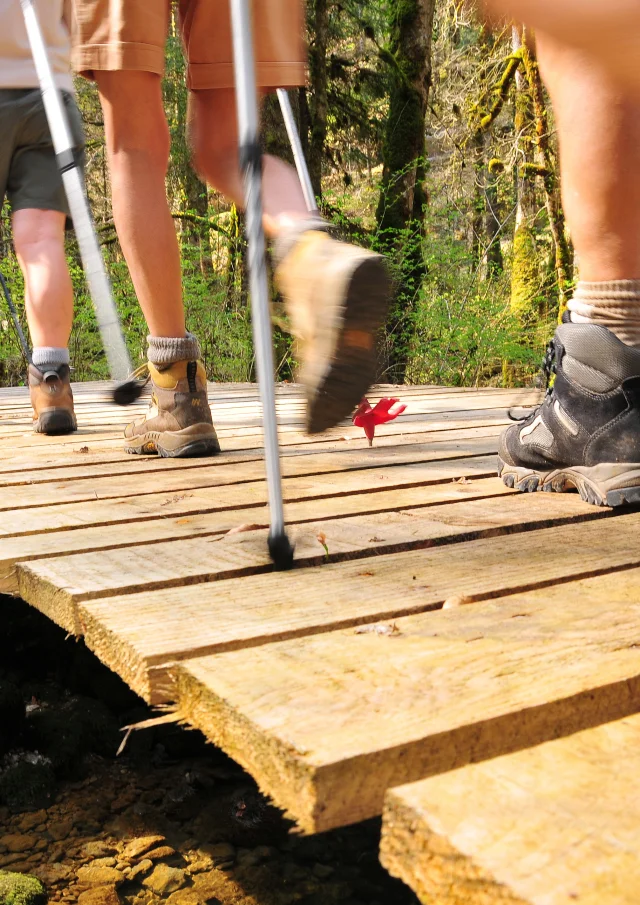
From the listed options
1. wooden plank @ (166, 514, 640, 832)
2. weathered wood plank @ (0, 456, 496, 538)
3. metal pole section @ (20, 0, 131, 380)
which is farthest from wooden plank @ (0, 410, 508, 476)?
wooden plank @ (166, 514, 640, 832)

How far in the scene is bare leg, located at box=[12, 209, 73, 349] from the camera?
3.52 m

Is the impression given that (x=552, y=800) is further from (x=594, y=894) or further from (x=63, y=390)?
(x=63, y=390)

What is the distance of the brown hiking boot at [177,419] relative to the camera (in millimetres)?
2721

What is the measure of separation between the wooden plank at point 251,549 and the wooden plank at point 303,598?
0.03m

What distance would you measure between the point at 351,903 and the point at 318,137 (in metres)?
9.24

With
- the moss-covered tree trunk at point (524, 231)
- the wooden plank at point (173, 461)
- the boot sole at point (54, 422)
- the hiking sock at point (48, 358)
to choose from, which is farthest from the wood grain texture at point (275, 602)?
the moss-covered tree trunk at point (524, 231)

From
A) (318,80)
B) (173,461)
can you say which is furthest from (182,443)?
(318,80)

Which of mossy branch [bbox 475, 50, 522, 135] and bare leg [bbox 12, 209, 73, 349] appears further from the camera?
mossy branch [bbox 475, 50, 522, 135]

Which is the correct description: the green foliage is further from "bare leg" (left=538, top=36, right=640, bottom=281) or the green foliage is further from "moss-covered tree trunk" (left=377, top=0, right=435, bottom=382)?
"moss-covered tree trunk" (left=377, top=0, right=435, bottom=382)

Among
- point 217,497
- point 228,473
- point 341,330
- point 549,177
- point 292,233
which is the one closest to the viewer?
point 341,330

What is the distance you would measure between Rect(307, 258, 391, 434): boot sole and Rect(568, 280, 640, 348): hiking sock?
0.66 m

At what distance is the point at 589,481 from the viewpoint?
2016 millimetres

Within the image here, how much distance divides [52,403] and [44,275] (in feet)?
1.52

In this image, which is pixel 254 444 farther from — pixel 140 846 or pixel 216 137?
pixel 140 846
